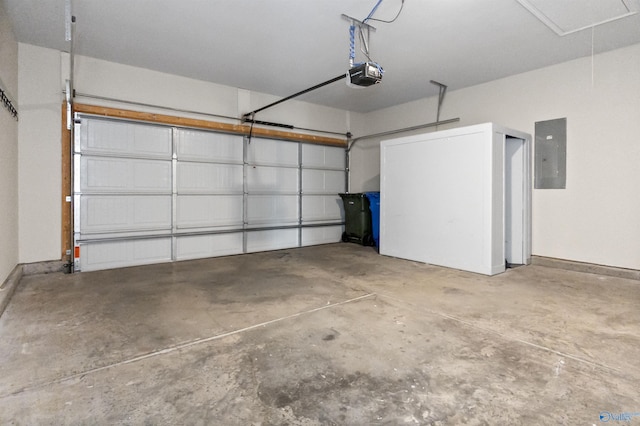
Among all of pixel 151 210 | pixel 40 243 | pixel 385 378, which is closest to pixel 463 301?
pixel 385 378

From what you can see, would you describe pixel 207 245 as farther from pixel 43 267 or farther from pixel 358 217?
pixel 358 217

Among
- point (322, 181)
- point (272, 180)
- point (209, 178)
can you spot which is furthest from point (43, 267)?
point (322, 181)

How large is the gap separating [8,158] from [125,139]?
1499 mm

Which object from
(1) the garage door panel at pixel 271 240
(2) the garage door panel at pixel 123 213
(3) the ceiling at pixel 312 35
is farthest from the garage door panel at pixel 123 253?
(3) the ceiling at pixel 312 35

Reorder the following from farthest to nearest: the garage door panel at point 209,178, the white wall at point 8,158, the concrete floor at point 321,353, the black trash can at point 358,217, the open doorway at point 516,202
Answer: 1. the black trash can at point 358,217
2. the garage door panel at point 209,178
3. the open doorway at point 516,202
4. the white wall at point 8,158
5. the concrete floor at point 321,353

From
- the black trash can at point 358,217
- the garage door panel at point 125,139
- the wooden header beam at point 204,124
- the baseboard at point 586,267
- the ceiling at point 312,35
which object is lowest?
the baseboard at point 586,267

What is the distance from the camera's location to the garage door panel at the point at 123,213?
15.0 ft

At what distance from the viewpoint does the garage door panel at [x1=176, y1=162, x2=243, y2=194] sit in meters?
5.36

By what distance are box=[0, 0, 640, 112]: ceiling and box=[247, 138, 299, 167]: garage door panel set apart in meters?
1.24

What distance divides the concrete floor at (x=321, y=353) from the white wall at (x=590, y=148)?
86 cm

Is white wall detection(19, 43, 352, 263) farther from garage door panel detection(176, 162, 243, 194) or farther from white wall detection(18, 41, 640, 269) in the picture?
garage door panel detection(176, 162, 243, 194)

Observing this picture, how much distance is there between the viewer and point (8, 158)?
3.54 metres

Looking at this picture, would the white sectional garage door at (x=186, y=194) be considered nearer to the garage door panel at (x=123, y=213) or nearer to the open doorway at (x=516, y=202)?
the garage door panel at (x=123, y=213)

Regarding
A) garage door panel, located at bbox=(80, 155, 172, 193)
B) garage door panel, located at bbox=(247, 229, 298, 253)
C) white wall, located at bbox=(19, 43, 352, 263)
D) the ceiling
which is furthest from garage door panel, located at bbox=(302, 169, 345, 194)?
white wall, located at bbox=(19, 43, 352, 263)
